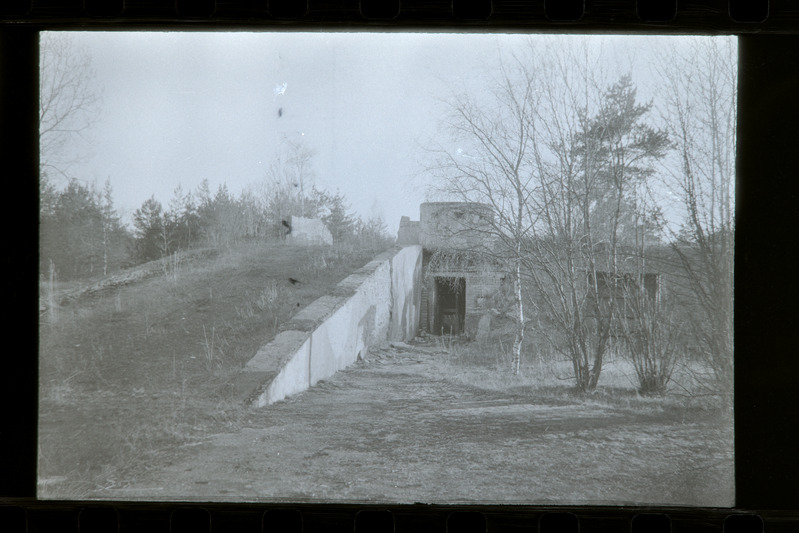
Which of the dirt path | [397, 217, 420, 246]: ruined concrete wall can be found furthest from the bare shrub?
[397, 217, 420, 246]: ruined concrete wall

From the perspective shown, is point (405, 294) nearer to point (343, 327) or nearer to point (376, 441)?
point (343, 327)

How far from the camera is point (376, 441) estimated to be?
12.1 ft

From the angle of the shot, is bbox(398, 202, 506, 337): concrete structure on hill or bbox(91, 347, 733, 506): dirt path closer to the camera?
bbox(91, 347, 733, 506): dirt path

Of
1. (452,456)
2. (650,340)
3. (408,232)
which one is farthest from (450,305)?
(650,340)

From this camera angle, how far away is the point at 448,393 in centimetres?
410

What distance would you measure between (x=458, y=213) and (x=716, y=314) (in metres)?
1.99

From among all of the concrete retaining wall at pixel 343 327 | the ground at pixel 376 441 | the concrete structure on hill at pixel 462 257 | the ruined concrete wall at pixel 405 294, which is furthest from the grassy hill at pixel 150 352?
the concrete structure on hill at pixel 462 257

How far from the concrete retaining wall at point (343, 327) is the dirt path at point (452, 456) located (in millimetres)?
362

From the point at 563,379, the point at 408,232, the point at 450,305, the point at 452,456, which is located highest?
the point at 408,232

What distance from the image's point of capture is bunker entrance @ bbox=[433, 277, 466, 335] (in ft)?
14.3

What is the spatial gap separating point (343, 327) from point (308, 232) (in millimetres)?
1062

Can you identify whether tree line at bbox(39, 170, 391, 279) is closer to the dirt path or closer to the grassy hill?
the grassy hill

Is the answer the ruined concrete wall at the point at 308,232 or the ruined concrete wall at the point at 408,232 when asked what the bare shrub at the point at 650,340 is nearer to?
the ruined concrete wall at the point at 408,232

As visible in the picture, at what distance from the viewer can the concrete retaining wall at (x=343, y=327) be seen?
4.31m
